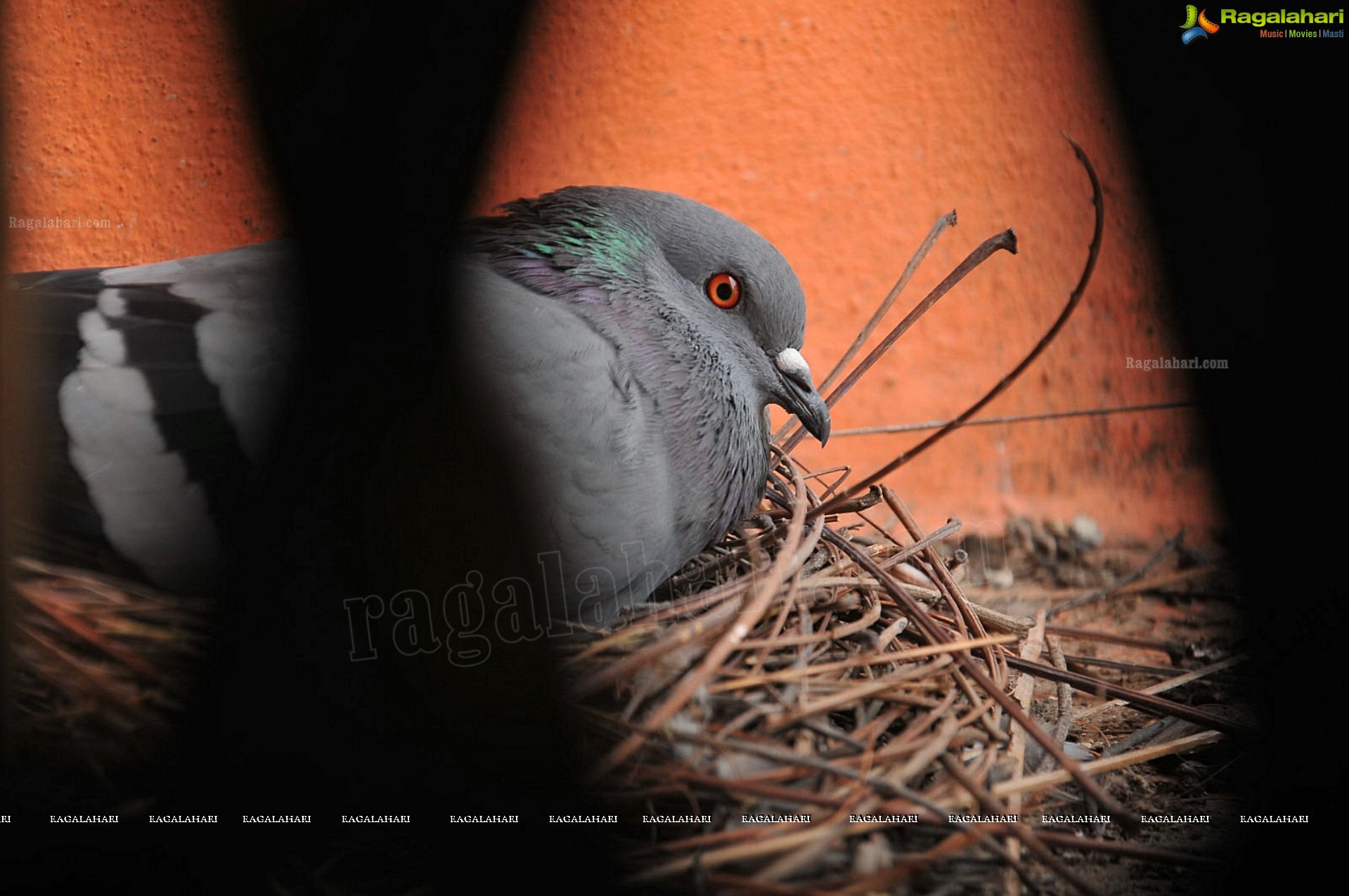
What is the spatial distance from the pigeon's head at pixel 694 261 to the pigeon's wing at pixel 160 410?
16.1 inches

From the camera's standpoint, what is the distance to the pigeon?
41.1 inches

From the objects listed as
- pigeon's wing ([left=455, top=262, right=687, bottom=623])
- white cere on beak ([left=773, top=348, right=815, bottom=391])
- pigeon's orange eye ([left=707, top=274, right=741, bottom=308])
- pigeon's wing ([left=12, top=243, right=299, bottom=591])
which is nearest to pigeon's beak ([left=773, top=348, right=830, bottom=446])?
white cere on beak ([left=773, top=348, right=815, bottom=391])

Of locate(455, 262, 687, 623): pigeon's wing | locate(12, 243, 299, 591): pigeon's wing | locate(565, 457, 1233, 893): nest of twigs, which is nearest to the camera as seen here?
locate(565, 457, 1233, 893): nest of twigs

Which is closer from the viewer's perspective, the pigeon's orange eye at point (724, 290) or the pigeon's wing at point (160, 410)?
the pigeon's wing at point (160, 410)

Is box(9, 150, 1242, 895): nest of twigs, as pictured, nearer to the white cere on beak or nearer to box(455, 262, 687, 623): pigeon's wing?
box(455, 262, 687, 623): pigeon's wing

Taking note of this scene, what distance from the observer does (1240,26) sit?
1.44 m

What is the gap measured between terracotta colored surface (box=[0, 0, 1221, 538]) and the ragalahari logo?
47 cm

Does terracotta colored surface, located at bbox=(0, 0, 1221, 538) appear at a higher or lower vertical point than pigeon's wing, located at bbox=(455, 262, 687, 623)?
higher

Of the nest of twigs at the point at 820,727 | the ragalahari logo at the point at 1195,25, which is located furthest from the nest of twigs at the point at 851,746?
the ragalahari logo at the point at 1195,25

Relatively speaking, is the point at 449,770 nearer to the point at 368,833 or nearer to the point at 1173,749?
the point at 368,833

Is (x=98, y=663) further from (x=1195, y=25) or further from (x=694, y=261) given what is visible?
(x=1195, y=25)

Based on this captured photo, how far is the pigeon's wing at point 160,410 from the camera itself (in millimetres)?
1030

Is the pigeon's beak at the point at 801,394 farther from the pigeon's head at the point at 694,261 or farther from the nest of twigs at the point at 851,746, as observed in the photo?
the nest of twigs at the point at 851,746

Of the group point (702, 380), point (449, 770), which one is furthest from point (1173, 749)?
point (449, 770)
